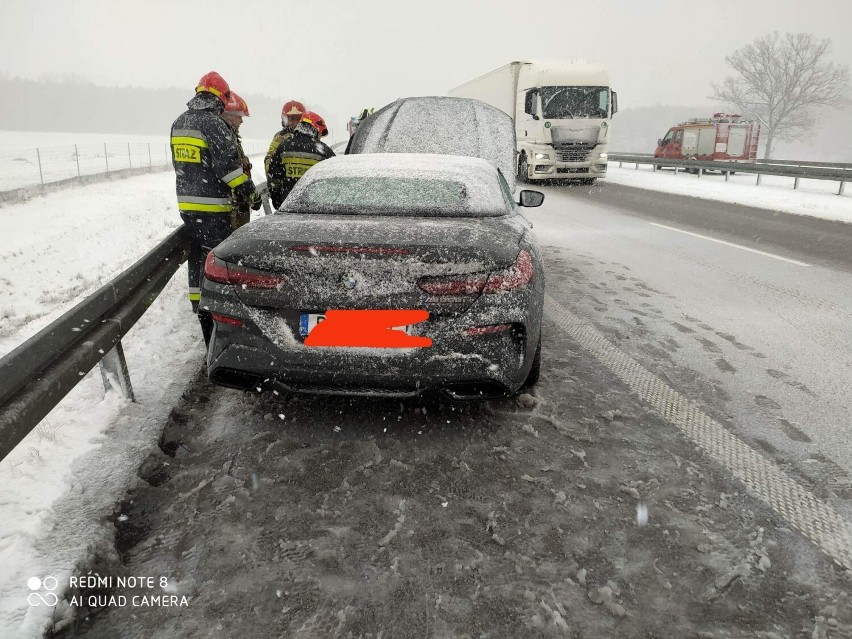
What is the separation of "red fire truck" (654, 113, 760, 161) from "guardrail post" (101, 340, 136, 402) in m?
30.1

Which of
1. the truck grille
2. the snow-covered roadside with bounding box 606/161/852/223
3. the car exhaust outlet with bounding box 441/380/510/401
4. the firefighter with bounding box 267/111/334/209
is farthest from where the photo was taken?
the truck grille

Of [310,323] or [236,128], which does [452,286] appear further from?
[236,128]

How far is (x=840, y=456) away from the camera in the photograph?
279 cm

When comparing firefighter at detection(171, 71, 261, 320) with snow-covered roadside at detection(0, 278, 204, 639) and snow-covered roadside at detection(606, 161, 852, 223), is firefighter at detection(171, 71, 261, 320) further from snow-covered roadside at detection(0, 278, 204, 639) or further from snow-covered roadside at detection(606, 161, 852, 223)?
snow-covered roadside at detection(606, 161, 852, 223)

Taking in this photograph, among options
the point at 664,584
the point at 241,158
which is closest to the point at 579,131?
the point at 241,158

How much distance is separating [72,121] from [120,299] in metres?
169

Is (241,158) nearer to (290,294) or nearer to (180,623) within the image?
(290,294)

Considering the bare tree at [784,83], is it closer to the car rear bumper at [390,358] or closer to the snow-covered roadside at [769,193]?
the snow-covered roadside at [769,193]

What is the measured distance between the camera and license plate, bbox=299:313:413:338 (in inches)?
104

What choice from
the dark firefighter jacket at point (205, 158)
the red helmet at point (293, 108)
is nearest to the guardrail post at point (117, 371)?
the dark firefighter jacket at point (205, 158)

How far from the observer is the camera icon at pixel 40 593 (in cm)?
180

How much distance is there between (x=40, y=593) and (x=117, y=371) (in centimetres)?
151

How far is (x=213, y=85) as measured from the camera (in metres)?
4.70

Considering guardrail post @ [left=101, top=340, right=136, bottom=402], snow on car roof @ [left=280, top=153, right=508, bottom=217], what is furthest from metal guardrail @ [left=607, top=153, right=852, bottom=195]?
guardrail post @ [left=101, top=340, right=136, bottom=402]
